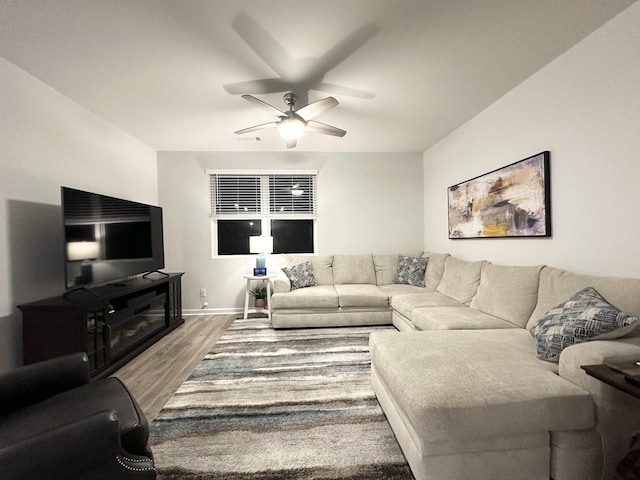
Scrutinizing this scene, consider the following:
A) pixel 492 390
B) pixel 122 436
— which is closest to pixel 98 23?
pixel 122 436

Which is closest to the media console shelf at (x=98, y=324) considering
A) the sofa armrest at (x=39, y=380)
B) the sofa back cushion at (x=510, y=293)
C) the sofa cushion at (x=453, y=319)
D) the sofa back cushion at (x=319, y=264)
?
the sofa armrest at (x=39, y=380)

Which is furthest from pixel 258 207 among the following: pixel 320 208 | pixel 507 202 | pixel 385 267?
pixel 507 202

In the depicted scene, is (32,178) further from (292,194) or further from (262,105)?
(292,194)

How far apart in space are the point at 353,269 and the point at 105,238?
3056mm

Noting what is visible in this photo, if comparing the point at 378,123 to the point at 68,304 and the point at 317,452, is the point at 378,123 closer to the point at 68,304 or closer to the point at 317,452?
the point at 317,452

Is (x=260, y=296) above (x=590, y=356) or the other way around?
the other way around

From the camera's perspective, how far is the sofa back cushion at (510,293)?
2.08 meters

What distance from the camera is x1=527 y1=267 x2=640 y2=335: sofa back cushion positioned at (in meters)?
1.47

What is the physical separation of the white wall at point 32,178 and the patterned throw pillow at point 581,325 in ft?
12.2

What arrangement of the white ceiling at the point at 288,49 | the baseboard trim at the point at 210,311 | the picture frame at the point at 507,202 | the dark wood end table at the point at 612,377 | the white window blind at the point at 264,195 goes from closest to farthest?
the dark wood end table at the point at 612,377
the white ceiling at the point at 288,49
the picture frame at the point at 507,202
the baseboard trim at the point at 210,311
the white window blind at the point at 264,195

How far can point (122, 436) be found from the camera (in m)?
1.05

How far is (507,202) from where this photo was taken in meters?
2.62

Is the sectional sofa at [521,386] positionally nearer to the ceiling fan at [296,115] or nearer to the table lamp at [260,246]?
the ceiling fan at [296,115]

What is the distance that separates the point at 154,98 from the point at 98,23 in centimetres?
93
